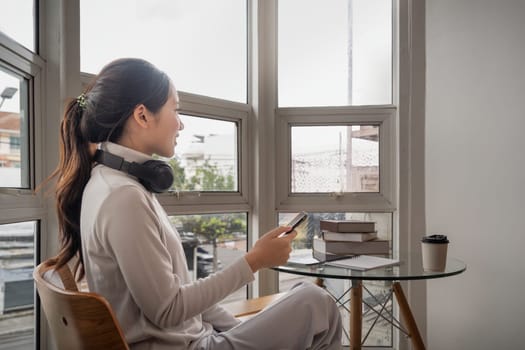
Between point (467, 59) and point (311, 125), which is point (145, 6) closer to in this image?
point (311, 125)

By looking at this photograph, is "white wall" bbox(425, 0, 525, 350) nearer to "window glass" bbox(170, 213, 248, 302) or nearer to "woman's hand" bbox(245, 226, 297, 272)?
"window glass" bbox(170, 213, 248, 302)

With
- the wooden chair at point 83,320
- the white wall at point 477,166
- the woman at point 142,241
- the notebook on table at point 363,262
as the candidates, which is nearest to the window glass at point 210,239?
the notebook on table at point 363,262

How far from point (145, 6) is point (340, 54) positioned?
3.32ft

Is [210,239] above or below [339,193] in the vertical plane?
below

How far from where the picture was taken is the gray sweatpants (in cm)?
101

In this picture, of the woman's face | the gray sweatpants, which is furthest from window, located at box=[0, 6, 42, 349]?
the gray sweatpants

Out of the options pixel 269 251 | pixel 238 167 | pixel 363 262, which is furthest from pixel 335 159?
pixel 269 251

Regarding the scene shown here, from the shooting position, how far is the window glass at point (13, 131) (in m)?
1.15

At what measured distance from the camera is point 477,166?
205cm

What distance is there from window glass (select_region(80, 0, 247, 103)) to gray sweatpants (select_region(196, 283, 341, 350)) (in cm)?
113

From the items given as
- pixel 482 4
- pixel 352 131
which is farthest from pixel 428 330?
pixel 482 4

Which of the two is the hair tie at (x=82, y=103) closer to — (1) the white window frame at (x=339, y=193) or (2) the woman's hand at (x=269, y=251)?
(2) the woman's hand at (x=269, y=251)

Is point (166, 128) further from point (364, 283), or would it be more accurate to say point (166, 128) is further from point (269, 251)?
point (364, 283)

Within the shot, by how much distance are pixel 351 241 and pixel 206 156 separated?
0.79 m
